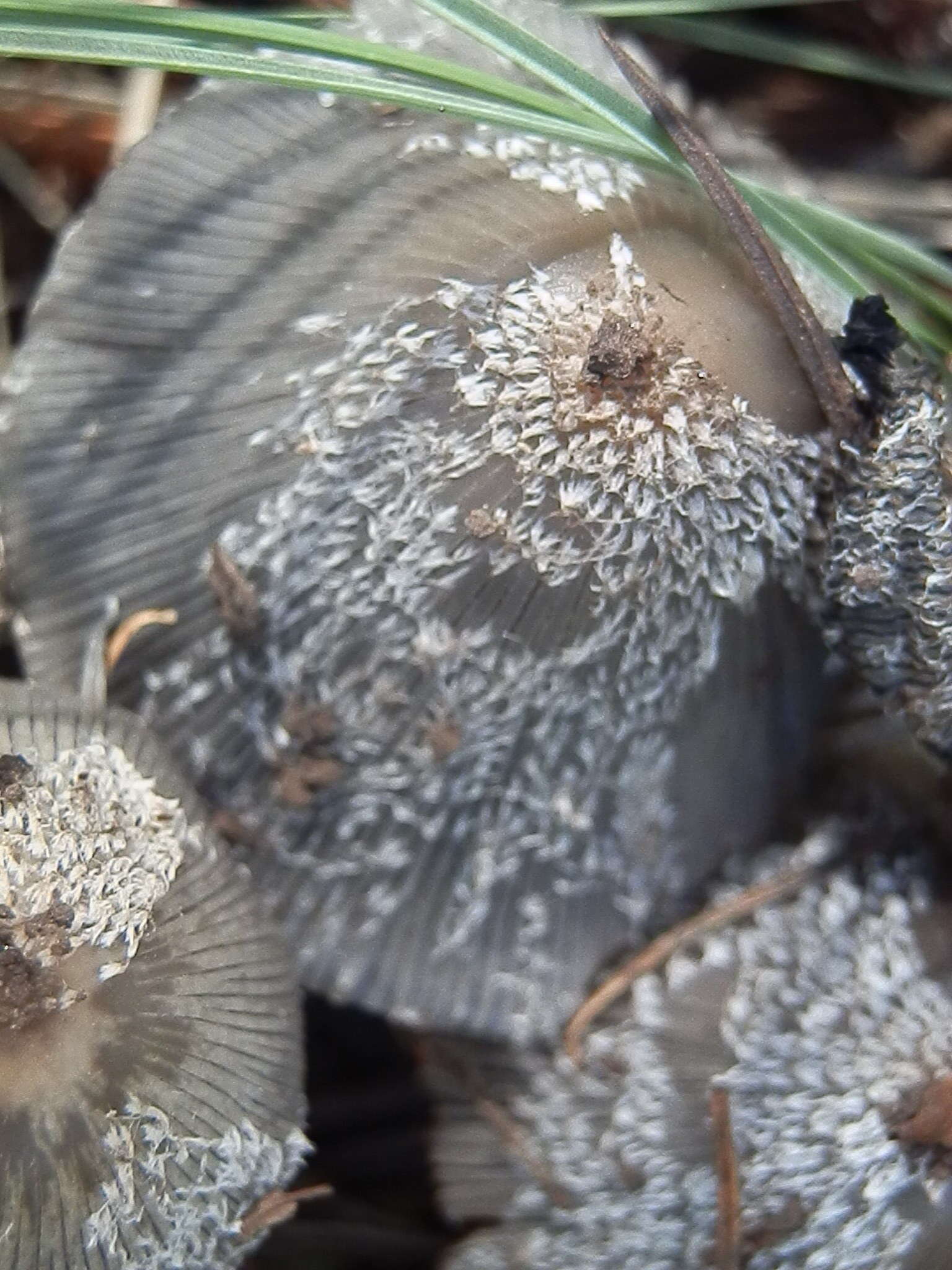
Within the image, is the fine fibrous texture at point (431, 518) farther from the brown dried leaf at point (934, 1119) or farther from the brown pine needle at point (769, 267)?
the brown dried leaf at point (934, 1119)

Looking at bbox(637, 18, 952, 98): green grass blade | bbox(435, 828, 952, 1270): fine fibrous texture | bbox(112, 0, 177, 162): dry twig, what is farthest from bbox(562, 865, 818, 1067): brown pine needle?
bbox(112, 0, 177, 162): dry twig

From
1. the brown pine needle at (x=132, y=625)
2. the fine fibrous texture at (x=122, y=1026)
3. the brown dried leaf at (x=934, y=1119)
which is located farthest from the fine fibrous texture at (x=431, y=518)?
the brown dried leaf at (x=934, y=1119)

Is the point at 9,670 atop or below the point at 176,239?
below

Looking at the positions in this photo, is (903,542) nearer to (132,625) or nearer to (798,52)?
(132,625)

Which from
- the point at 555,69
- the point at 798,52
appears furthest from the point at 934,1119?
the point at 798,52

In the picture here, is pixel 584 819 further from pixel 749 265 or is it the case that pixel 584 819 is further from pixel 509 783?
pixel 749 265

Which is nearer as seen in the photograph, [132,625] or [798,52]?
[132,625]

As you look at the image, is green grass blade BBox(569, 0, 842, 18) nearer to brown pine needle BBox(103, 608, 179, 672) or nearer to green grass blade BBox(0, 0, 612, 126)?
green grass blade BBox(0, 0, 612, 126)

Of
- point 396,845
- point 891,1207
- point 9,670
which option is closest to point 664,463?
point 396,845
